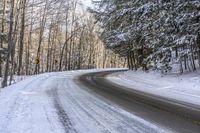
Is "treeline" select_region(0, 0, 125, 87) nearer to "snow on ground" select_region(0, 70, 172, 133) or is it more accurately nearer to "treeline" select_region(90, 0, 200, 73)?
"treeline" select_region(90, 0, 200, 73)

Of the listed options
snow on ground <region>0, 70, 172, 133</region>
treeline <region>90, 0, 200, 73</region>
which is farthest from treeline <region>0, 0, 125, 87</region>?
snow on ground <region>0, 70, 172, 133</region>

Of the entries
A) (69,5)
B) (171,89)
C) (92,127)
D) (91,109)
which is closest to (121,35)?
(171,89)

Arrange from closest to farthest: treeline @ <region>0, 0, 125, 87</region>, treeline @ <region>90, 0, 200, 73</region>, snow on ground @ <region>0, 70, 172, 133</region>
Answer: snow on ground @ <region>0, 70, 172, 133</region> < treeline @ <region>90, 0, 200, 73</region> < treeline @ <region>0, 0, 125, 87</region>

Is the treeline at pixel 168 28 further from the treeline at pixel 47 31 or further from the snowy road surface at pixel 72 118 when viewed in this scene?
the treeline at pixel 47 31

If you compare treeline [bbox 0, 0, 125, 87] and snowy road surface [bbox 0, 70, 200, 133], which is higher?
treeline [bbox 0, 0, 125, 87]

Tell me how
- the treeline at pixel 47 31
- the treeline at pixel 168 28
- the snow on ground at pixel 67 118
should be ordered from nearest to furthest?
the snow on ground at pixel 67 118, the treeline at pixel 168 28, the treeline at pixel 47 31

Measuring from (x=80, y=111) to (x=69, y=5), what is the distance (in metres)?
52.3

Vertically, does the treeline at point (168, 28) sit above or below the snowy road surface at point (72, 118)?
above

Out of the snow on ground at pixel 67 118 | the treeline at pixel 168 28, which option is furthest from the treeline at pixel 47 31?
the snow on ground at pixel 67 118

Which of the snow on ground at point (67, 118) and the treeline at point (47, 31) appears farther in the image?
the treeline at point (47, 31)

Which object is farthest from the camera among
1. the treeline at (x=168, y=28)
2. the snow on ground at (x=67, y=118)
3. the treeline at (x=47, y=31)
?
the treeline at (x=47, y=31)

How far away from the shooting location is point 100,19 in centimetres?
3909

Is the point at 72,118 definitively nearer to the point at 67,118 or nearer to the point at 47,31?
the point at 67,118

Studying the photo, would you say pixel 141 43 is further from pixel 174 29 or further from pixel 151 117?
pixel 151 117
